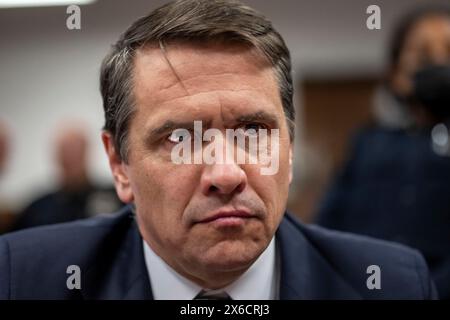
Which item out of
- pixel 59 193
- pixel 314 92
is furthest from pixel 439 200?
pixel 314 92

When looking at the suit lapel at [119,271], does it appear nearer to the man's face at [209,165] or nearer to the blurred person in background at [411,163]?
the man's face at [209,165]

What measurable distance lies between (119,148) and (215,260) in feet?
0.67

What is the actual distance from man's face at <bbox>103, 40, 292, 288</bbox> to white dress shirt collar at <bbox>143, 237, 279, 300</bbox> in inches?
2.6

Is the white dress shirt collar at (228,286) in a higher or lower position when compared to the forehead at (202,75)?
lower

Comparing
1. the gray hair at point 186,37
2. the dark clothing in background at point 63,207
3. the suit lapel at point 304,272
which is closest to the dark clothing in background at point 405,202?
the suit lapel at point 304,272

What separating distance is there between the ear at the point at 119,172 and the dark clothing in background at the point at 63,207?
0.23m

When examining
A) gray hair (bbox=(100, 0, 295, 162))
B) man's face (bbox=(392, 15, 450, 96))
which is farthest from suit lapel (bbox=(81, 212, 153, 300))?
man's face (bbox=(392, 15, 450, 96))

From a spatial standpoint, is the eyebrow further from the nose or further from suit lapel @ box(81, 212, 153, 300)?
suit lapel @ box(81, 212, 153, 300)

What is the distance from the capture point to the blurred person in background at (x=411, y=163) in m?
1.02

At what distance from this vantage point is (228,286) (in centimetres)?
84

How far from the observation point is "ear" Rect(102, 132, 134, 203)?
846 mm

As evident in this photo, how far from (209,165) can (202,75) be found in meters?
0.11

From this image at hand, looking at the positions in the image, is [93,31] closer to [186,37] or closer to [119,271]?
[186,37]
